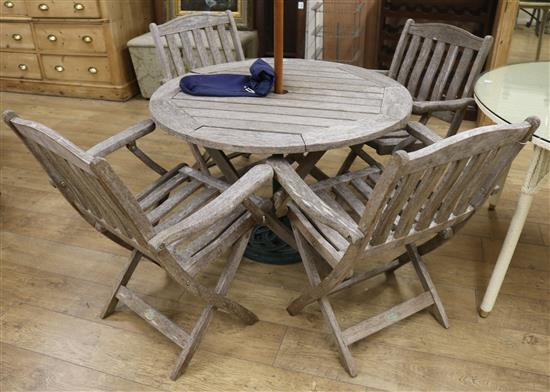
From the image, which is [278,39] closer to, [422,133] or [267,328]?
[422,133]

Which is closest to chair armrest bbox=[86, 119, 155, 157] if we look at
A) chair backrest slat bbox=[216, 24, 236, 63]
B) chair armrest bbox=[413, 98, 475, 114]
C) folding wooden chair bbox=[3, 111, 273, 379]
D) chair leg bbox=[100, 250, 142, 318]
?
folding wooden chair bbox=[3, 111, 273, 379]

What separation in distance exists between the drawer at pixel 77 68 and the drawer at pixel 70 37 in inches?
3.2

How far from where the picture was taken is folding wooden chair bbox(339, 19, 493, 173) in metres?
2.04

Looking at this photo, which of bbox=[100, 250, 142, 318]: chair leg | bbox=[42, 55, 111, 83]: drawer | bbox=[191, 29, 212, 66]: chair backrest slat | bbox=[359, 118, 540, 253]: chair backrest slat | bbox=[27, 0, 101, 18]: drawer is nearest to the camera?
bbox=[359, 118, 540, 253]: chair backrest slat

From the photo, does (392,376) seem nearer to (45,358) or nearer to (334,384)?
(334,384)

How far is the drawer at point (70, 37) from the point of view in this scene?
12.4 feet

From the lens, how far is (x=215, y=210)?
132cm

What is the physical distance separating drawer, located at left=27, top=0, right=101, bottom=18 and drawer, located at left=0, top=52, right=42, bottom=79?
0.42 meters

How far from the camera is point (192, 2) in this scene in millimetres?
3992

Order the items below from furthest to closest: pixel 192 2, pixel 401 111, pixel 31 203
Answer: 1. pixel 192 2
2. pixel 31 203
3. pixel 401 111

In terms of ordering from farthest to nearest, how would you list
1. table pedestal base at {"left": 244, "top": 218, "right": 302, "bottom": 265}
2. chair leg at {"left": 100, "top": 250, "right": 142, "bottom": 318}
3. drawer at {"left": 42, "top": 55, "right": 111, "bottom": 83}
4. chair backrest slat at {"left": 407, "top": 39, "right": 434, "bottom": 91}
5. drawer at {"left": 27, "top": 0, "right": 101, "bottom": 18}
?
drawer at {"left": 42, "top": 55, "right": 111, "bottom": 83} < drawer at {"left": 27, "top": 0, "right": 101, "bottom": 18} < chair backrest slat at {"left": 407, "top": 39, "right": 434, "bottom": 91} < table pedestal base at {"left": 244, "top": 218, "right": 302, "bottom": 265} < chair leg at {"left": 100, "top": 250, "right": 142, "bottom": 318}

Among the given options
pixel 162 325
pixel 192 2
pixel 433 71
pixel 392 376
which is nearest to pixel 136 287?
pixel 162 325

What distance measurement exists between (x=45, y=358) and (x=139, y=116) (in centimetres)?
236

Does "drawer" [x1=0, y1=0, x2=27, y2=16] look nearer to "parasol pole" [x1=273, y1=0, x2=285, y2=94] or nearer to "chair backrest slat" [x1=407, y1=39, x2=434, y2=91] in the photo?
"parasol pole" [x1=273, y1=0, x2=285, y2=94]
